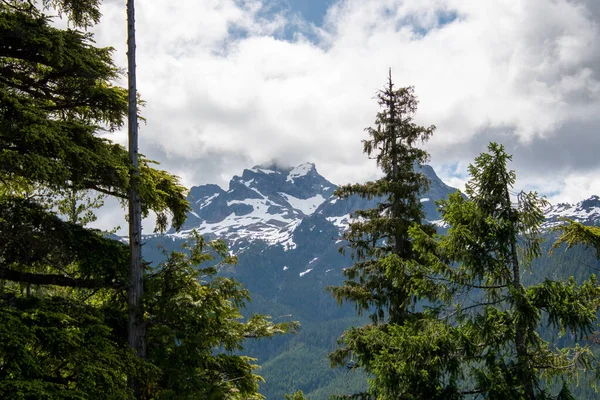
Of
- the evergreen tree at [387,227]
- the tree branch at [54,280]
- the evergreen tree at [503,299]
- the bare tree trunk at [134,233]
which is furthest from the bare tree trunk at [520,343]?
the tree branch at [54,280]

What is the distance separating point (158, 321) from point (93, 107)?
4.96 meters

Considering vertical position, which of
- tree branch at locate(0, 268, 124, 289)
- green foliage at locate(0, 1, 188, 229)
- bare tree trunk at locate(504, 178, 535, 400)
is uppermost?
green foliage at locate(0, 1, 188, 229)

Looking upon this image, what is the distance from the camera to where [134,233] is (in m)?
9.45

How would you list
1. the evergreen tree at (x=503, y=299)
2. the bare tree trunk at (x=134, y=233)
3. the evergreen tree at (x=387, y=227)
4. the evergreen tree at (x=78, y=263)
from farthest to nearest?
1. the evergreen tree at (x=387, y=227)
2. the bare tree trunk at (x=134, y=233)
3. the evergreen tree at (x=503, y=299)
4. the evergreen tree at (x=78, y=263)

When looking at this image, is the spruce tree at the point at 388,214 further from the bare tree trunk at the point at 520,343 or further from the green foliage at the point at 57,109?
the green foliage at the point at 57,109

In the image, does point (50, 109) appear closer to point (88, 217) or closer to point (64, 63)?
point (64, 63)

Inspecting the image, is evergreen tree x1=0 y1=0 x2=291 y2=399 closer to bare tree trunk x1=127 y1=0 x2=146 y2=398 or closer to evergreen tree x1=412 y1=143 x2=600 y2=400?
bare tree trunk x1=127 y1=0 x2=146 y2=398

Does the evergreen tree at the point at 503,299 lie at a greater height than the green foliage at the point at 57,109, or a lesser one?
lesser

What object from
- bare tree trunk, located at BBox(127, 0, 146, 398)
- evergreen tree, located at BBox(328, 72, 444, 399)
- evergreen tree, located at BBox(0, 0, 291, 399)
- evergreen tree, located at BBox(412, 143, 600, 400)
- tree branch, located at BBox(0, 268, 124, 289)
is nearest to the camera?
evergreen tree, located at BBox(0, 0, 291, 399)

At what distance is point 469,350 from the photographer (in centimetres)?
908

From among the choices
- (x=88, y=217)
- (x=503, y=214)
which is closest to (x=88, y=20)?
(x=88, y=217)

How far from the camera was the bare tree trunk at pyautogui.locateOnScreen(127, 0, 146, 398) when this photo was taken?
9094mm

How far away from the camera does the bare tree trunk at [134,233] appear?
9094 mm

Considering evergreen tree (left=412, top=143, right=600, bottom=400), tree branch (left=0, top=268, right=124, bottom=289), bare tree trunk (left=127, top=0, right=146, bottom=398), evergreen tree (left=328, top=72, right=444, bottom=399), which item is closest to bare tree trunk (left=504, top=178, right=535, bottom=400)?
evergreen tree (left=412, top=143, right=600, bottom=400)
